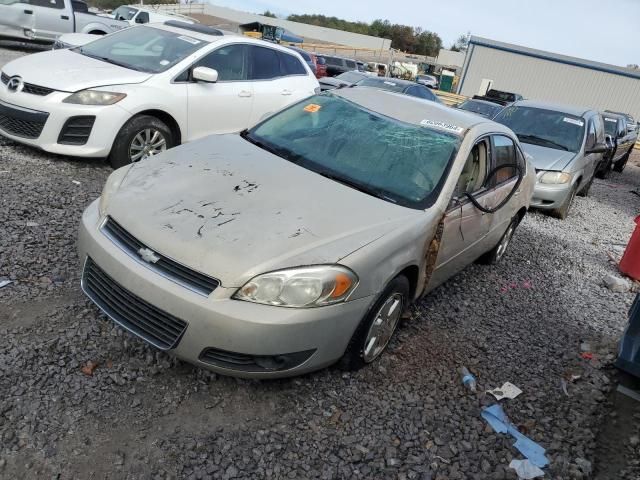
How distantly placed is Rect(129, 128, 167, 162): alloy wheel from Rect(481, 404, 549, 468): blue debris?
4412 mm

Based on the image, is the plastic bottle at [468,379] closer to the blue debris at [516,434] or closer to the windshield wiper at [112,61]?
the blue debris at [516,434]

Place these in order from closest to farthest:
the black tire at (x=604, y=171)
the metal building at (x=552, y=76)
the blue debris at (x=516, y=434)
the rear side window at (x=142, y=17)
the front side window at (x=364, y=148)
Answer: the blue debris at (x=516, y=434), the front side window at (x=364, y=148), the black tire at (x=604, y=171), the rear side window at (x=142, y=17), the metal building at (x=552, y=76)

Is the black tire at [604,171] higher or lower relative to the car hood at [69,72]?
lower

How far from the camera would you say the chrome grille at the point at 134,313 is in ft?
8.39

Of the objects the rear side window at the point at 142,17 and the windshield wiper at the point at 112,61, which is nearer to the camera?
the windshield wiper at the point at 112,61

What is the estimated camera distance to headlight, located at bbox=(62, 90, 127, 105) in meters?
5.23

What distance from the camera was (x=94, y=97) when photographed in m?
5.32

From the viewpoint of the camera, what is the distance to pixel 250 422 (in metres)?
2.66

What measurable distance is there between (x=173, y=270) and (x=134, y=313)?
321 millimetres

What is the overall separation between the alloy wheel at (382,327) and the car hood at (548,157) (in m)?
5.32

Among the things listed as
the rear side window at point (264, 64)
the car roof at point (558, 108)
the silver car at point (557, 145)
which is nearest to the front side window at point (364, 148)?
the rear side window at point (264, 64)

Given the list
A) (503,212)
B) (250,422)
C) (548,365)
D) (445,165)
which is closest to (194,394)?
(250,422)

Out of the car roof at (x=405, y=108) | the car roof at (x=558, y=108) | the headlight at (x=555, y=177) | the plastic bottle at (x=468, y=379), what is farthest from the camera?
the car roof at (x=558, y=108)

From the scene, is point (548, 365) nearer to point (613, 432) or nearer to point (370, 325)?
point (613, 432)
